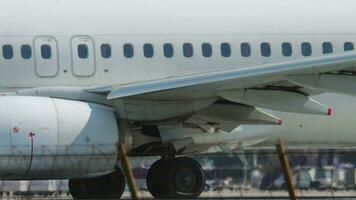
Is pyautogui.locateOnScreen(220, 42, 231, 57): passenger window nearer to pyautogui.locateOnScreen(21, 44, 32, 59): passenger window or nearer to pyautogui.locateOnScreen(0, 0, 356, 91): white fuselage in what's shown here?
pyautogui.locateOnScreen(0, 0, 356, 91): white fuselage

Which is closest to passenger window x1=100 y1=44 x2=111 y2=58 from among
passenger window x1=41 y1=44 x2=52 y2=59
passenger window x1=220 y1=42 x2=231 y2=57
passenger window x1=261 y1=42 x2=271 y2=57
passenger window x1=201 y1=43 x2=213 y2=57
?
passenger window x1=41 y1=44 x2=52 y2=59

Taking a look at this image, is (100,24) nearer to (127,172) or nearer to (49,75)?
(49,75)

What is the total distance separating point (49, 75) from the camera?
19.9m

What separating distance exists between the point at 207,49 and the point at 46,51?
2950 millimetres

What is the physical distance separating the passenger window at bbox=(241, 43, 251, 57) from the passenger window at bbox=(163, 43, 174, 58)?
132 centimetres

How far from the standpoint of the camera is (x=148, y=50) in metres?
20.5

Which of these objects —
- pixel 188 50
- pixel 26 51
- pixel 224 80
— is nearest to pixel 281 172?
pixel 224 80

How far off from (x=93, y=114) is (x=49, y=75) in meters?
1.46

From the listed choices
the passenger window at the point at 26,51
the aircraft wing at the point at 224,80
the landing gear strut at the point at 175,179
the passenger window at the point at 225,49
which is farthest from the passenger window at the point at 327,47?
the passenger window at the point at 26,51

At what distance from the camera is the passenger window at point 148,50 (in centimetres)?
2044

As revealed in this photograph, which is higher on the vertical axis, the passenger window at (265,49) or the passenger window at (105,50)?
the passenger window at (105,50)

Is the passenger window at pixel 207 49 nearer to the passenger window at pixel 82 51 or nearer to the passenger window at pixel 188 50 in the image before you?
the passenger window at pixel 188 50

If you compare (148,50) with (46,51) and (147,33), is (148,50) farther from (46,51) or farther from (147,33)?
(46,51)

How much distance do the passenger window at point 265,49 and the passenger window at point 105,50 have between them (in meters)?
2.86
